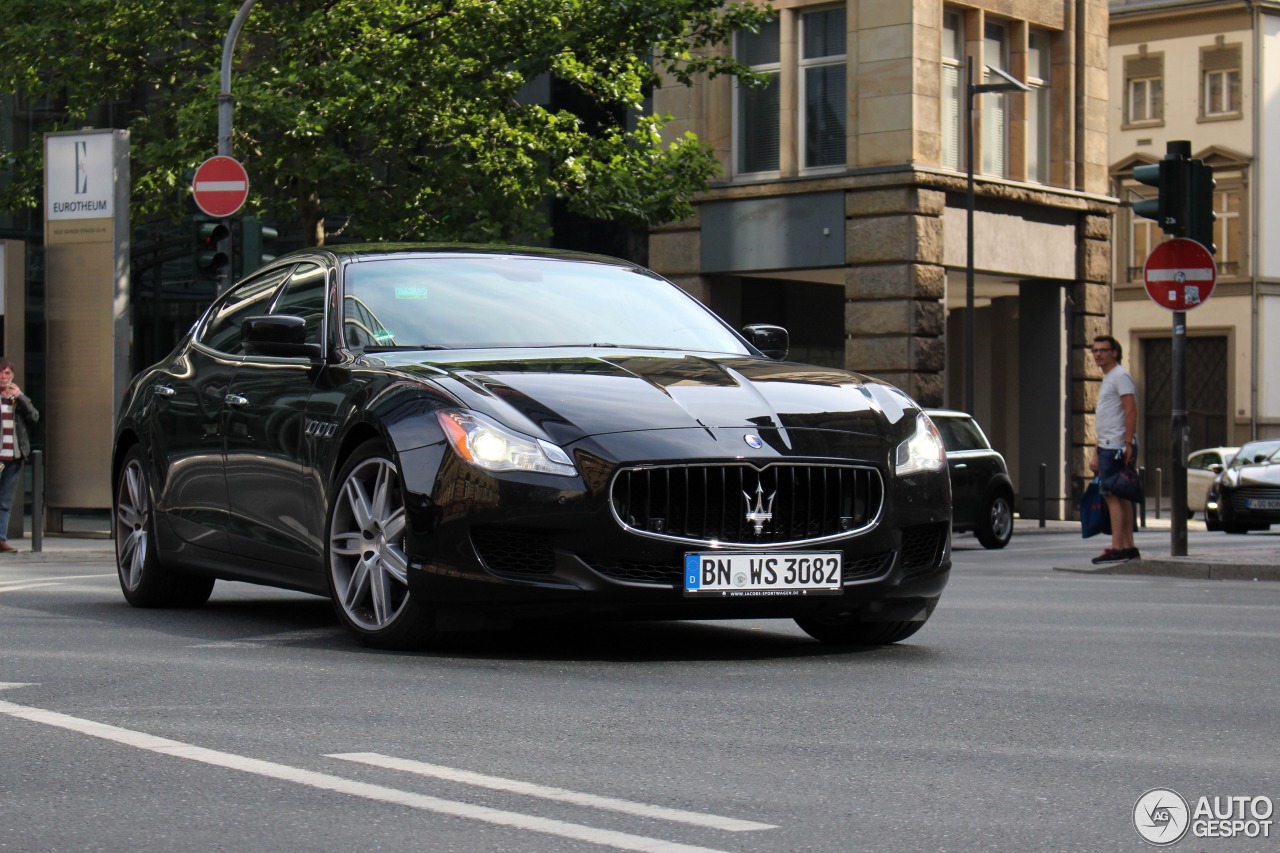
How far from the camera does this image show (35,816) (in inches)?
189

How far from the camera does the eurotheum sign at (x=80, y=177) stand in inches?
862

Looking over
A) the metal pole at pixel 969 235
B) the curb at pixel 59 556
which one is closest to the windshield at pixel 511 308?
the curb at pixel 59 556

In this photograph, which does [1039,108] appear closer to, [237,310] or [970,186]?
[970,186]

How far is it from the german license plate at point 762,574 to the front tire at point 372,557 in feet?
3.19

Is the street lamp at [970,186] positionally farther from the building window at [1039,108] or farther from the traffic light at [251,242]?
the traffic light at [251,242]

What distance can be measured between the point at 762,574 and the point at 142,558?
3922 mm

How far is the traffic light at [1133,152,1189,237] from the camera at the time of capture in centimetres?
1723

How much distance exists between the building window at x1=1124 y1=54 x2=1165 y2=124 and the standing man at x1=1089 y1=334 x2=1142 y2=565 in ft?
135

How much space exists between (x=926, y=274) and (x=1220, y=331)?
24983mm

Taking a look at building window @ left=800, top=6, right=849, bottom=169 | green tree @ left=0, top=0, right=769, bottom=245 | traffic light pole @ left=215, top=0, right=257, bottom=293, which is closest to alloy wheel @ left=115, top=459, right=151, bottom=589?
traffic light pole @ left=215, top=0, right=257, bottom=293

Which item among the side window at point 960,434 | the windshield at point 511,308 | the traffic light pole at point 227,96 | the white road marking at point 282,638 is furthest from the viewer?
the side window at point 960,434

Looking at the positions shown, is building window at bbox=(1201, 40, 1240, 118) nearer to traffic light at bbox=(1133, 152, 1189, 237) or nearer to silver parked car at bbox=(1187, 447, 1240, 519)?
silver parked car at bbox=(1187, 447, 1240, 519)

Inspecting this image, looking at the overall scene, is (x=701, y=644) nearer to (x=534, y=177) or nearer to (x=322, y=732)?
(x=322, y=732)


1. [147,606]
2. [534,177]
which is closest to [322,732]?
[147,606]
